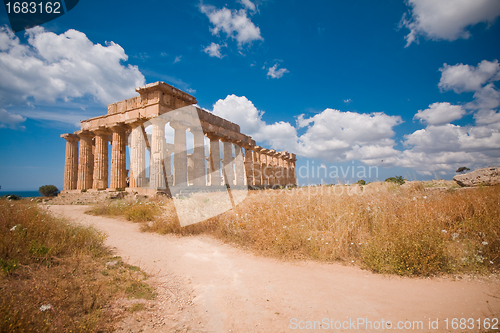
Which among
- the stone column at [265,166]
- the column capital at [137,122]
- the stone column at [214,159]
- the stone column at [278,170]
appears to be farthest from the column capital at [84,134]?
the stone column at [278,170]

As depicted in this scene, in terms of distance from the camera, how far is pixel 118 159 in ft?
55.2

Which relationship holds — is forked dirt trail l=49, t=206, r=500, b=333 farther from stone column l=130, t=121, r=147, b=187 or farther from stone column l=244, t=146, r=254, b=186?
stone column l=244, t=146, r=254, b=186

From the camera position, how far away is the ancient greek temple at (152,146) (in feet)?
49.4

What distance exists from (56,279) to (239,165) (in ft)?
69.4

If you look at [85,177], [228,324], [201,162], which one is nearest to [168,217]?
[228,324]

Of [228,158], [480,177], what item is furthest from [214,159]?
[480,177]

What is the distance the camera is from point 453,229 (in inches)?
168

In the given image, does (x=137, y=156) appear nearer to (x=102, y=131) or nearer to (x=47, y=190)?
(x=102, y=131)

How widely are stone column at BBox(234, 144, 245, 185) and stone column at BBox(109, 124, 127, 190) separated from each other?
10.8 meters

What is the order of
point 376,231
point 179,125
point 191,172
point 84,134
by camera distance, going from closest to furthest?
point 376,231
point 179,125
point 191,172
point 84,134

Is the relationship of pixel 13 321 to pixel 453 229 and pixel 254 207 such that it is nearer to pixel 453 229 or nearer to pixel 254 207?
pixel 254 207

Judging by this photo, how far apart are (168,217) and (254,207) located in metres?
2.89

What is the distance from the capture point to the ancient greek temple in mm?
15047

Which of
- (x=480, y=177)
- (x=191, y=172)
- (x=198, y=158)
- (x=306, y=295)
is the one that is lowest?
(x=306, y=295)
